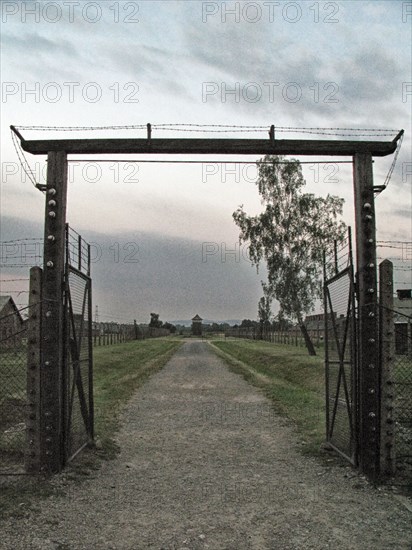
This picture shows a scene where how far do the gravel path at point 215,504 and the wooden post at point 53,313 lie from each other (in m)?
0.76

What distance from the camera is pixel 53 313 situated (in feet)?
24.8

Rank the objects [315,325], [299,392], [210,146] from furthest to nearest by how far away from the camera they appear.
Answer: [315,325] → [299,392] → [210,146]

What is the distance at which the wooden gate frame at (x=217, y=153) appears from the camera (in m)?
7.32

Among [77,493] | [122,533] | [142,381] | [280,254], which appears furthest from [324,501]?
[280,254]

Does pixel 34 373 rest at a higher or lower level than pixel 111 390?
higher

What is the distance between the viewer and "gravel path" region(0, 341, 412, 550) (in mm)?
5133

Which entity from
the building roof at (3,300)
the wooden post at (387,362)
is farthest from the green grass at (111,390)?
the building roof at (3,300)

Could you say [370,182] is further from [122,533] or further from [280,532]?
[122,533]

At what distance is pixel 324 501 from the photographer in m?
6.27

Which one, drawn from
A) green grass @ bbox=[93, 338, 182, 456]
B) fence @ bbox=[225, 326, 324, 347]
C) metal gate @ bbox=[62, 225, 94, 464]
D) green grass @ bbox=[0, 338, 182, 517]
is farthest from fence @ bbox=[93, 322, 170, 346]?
metal gate @ bbox=[62, 225, 94, 464]

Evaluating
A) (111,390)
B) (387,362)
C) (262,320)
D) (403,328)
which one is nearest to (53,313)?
(387,362)

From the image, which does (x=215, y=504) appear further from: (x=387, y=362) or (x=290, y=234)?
(x=290, y=234)

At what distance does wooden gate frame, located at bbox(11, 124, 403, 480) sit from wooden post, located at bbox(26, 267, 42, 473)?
87mm

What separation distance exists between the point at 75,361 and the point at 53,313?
Result: 1.00 metres
